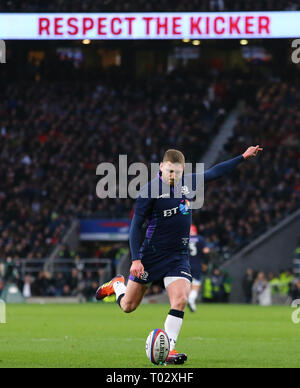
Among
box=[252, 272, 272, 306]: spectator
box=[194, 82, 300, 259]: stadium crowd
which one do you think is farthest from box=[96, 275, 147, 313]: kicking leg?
box=[194, 82, 300, 259]: stadium crowd

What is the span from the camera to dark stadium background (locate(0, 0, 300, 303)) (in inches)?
1299

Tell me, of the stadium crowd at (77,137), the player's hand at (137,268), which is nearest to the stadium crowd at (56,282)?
the stadium crowd at (77,137)

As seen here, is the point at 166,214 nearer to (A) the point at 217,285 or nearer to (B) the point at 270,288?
(A) the point at 217,285

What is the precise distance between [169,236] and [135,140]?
1131 inches

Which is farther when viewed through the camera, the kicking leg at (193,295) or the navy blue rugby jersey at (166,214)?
the kicking leg at (193,295)

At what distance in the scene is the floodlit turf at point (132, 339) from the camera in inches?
428

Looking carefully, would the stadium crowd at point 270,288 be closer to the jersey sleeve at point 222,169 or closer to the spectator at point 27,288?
the spectator at point 27,288

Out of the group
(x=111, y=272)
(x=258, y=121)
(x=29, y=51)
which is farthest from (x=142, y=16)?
(x=29, y=51)

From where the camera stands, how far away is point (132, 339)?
14219 mm

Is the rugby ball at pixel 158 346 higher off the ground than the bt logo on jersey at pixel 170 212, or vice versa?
the bt logo on jersey at pixel 170 212

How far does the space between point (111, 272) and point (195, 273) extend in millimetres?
10131

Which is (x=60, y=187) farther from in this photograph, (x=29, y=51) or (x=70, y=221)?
(x=29, y=51)

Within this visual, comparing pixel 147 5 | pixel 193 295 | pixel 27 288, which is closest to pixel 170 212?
pixel 193 295

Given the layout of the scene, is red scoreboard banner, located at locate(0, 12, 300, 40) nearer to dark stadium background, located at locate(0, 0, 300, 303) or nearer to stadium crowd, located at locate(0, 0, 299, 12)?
dark stadium background, located at locate(0, 0, 300, 303)
